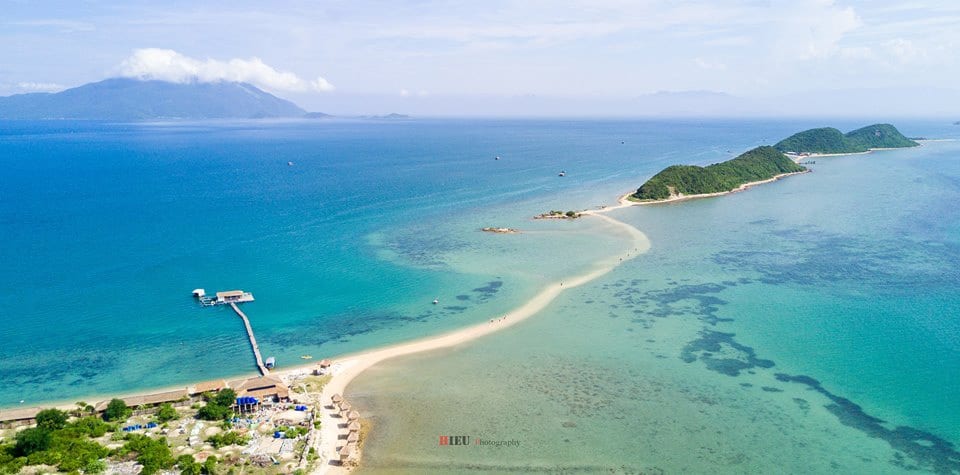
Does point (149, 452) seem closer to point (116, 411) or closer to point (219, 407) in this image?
point (219, 407)

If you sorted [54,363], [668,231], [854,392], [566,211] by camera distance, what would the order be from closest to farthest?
[854,392], [54,363], [668,231], [566,211]

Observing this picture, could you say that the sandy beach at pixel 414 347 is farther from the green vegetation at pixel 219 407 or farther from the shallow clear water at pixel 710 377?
the green vegetation at pixel 219 407

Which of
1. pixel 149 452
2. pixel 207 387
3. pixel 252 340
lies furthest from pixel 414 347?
pixel 149 452

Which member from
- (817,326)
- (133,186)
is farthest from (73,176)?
(817,326)

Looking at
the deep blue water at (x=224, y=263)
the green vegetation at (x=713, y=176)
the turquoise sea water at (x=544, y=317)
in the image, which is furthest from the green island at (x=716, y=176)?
the deep blue water at (x=224, y=263)

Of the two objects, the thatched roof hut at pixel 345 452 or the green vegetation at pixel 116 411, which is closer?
the thatched roof hut at pixel 345 452

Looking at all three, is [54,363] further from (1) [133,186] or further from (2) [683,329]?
(1) [133,186]
